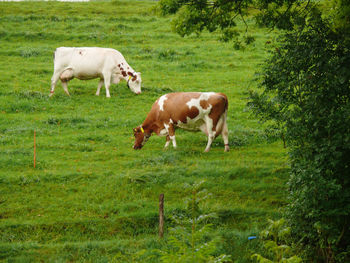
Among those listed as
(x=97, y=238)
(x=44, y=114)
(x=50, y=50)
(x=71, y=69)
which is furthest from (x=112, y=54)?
(x=97, y=238)

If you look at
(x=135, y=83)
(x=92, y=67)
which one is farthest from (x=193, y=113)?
(x=92, y=67)

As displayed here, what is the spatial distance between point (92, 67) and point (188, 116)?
9.31m

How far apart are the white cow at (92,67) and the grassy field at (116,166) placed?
746 mm

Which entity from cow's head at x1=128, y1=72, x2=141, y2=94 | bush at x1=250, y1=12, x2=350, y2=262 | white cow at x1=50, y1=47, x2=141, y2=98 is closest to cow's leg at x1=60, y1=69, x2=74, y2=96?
white cow at x1=50, y1=47, x2=141, y2=98

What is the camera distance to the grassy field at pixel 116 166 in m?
12.9

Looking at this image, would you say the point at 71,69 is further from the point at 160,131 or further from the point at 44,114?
the point at 160,131

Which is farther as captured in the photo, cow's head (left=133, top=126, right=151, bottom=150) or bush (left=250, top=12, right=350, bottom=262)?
cow's head (left=133, top=126, right=151, bottom=150)

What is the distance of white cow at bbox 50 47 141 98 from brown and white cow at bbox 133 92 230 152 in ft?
22.5

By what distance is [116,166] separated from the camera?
17328 millimetres

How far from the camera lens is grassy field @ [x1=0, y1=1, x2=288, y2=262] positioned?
42.3 ft

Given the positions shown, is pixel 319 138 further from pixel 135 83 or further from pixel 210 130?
pixel 135 83

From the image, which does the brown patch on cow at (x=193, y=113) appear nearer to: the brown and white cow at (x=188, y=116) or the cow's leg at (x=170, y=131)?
the brown and white cow at (x=188, y=116)

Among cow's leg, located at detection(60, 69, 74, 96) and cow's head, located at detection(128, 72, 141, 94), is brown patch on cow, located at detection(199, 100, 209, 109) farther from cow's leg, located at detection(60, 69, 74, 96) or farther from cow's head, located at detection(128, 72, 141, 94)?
cow's leg, located at detection(60, 69, 74, 96)

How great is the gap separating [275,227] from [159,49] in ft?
81.9
